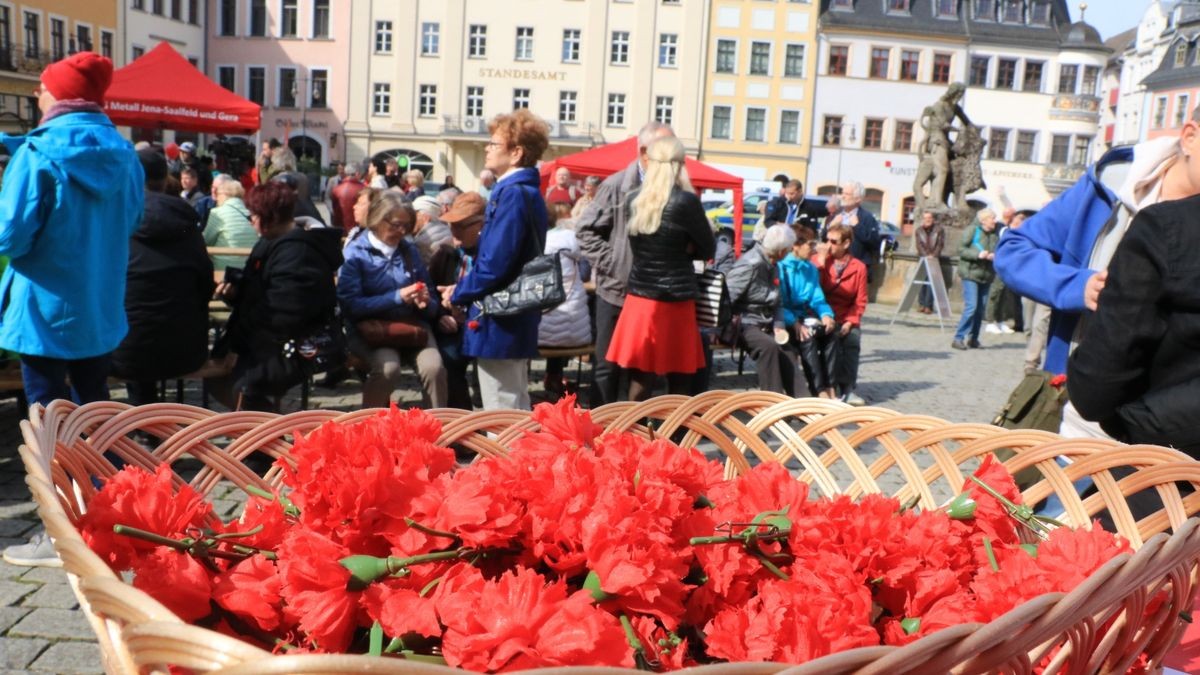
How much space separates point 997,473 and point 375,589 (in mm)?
809

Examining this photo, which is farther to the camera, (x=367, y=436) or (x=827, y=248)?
(x=827, y=248)

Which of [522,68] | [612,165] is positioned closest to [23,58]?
[522,68]

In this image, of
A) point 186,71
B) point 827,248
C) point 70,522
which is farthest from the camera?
point 186,71

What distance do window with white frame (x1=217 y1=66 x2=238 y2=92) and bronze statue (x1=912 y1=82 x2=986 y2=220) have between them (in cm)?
4093

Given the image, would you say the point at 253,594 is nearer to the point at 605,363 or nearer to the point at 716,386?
the point at 605,363

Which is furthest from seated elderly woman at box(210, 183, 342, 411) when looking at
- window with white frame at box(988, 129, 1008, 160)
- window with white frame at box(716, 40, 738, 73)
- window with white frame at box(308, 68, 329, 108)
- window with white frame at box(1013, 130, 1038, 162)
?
window with white frame at box(1013, 130, 1038, 162)

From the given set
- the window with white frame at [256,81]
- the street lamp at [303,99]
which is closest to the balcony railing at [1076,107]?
the street lamp at [303,99]

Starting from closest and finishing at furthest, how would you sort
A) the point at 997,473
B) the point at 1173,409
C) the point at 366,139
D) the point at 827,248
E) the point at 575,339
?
1. the point at 997,473
2. the point at 1173,409
3. the point at 575,339
4. the point at 827,248
5. the point at 366,139

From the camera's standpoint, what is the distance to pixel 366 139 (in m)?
51.4

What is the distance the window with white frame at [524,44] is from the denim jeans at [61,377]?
158 feet

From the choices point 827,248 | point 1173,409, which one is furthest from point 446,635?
point 827,248

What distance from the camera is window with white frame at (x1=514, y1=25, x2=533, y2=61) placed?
50625 mm

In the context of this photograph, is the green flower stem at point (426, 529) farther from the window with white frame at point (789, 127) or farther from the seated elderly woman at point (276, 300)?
the window with white frame at point (789, 127)

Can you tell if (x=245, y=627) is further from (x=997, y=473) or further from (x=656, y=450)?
(x=997, y=473)
